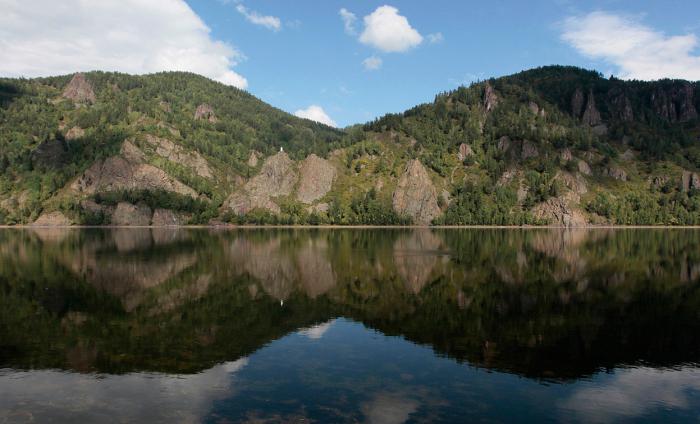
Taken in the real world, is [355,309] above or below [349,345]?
above

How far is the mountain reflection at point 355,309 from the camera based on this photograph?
35.2 metres

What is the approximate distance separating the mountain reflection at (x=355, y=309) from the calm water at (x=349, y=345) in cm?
24

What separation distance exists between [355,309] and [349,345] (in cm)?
1252

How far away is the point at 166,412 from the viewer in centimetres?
2572

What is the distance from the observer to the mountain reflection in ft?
115

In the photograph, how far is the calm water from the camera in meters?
26.4

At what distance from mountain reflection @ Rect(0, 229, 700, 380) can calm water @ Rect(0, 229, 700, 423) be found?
0.79 feet

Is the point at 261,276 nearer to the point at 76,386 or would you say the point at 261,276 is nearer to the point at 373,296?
the point at 373,296

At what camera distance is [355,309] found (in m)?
50.9

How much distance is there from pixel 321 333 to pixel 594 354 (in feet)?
65.9

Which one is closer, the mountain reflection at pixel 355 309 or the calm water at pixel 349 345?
the calm water at pixel 349 345

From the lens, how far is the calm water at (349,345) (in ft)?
86.7

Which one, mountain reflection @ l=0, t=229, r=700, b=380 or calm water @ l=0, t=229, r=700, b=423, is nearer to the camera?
calm water @ l=0, t=229, r=700, b=423

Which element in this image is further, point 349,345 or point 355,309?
point 355,309
